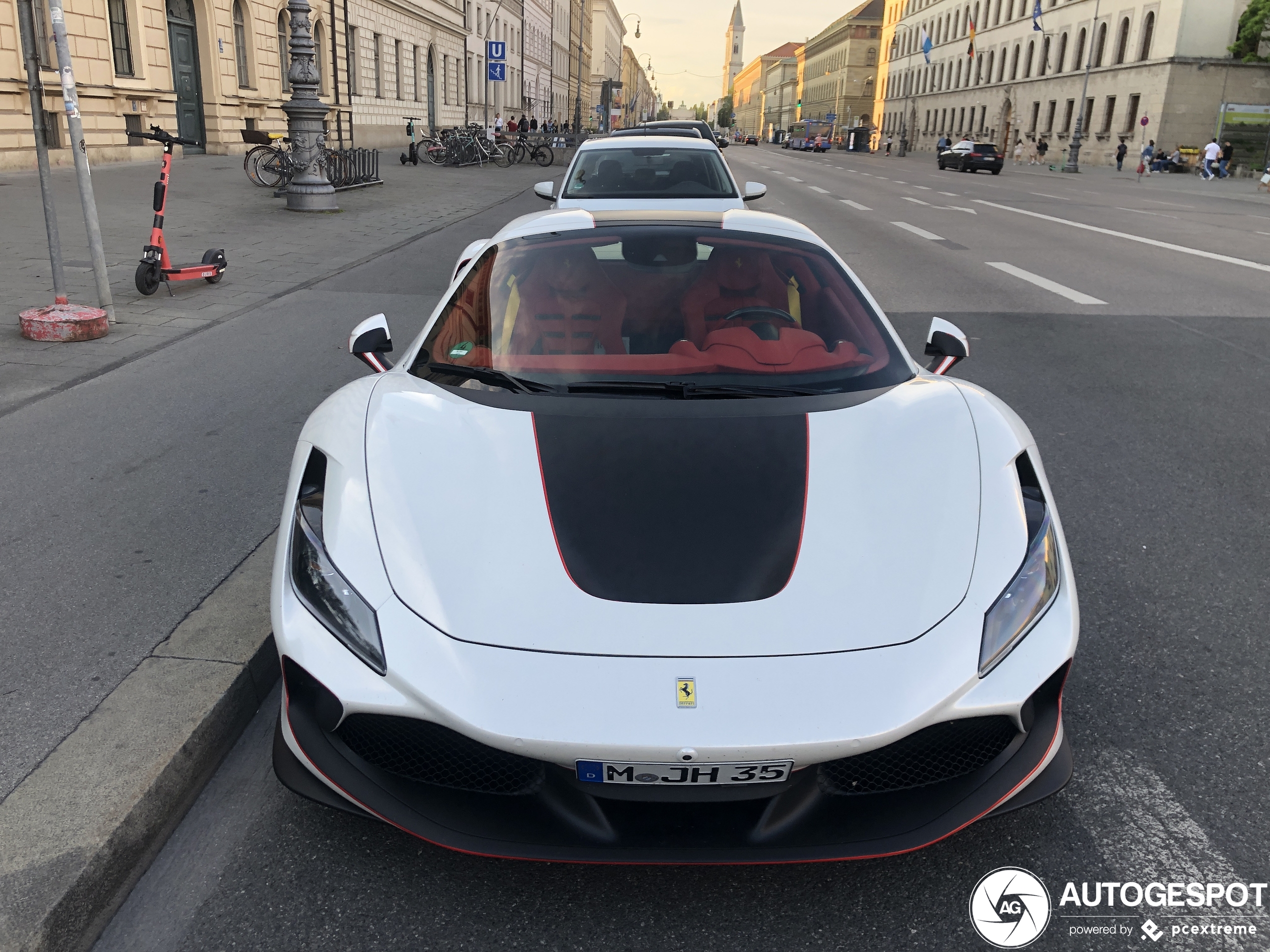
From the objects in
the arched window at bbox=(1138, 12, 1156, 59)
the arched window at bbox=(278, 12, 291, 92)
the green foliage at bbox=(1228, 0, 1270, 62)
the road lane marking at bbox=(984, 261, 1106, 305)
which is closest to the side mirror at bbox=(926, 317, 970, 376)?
the road lane marking at bbox=(984, 261, 1106, 305)

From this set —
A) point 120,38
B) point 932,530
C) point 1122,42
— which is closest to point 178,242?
point 932,530

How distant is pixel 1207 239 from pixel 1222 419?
1168cm

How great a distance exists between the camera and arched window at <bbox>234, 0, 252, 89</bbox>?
1064 inches

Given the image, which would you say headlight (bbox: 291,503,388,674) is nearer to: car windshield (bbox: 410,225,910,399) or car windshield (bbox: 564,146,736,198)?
car windshield (bbox: 410,225,910,399)

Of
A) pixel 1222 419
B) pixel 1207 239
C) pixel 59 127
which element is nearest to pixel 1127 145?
pixel 1207 239

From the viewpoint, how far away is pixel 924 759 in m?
1.91

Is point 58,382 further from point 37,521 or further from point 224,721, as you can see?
point 224,721

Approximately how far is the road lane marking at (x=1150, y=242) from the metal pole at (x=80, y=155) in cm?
1205

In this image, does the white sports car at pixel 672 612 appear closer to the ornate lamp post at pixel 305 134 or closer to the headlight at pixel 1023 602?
the headlight at pixel 1023 602

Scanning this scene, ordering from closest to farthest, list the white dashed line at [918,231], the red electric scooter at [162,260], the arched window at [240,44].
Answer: the red electric scooter at [162,260]
the white dashed line at [918,231]
the arched window at [240,44]

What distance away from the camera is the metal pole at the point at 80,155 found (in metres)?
6.79

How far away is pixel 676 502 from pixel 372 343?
1.39 metres

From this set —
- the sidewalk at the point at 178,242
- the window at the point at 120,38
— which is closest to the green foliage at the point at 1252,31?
the sidewalk at the point at 178,242

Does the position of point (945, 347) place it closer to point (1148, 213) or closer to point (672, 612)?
point (672, 612)
